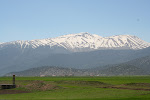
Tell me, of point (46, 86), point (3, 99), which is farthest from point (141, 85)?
point (3, 99)

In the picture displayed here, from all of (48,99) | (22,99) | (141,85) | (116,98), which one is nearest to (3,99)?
(22,99)

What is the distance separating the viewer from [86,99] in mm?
51812

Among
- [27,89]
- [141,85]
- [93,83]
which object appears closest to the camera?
[27,89]

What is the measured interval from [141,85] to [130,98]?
33.2m

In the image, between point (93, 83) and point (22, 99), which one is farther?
point (93, 83)

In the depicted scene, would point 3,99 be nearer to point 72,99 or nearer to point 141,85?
point 72,99

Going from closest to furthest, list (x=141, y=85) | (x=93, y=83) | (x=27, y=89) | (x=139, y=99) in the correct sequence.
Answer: (x=139, y=99) → (x=27, y=89) → (x=141, y=85) → (x=93, y=83)

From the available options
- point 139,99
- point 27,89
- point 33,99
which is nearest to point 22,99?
point 33,99

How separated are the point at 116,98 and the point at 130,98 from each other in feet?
7.91

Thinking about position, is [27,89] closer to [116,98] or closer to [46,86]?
[46,86]

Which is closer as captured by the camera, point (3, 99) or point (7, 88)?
point (3, 99)

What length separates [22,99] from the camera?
52375 millimetres

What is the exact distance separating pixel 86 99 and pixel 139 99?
902 cm

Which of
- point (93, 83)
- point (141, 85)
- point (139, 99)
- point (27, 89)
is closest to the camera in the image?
point (139, 99)
